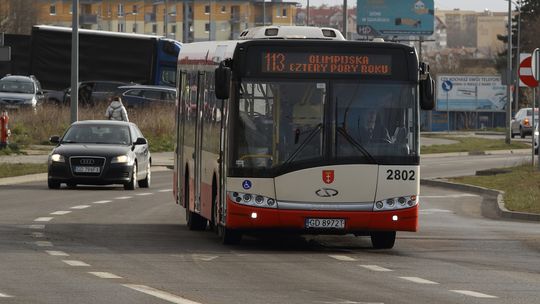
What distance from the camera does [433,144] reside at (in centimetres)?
6656

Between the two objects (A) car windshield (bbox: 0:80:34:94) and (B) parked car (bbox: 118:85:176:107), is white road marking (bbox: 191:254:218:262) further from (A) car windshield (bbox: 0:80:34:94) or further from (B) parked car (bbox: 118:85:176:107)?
(A) car windshield (bbox: 0:80:34:94)

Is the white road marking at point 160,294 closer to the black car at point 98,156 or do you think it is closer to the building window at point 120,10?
the black car at point 98,156

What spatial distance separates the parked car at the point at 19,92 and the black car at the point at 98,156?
26.1 metres

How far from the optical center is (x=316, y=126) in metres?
19.8

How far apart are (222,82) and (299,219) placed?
1.77 meters

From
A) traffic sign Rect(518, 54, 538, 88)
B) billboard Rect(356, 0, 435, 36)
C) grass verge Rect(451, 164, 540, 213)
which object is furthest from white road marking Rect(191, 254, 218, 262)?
billboard Rect(356, 0, 435, 36)

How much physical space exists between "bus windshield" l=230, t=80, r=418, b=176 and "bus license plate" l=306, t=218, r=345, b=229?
0.66 metres

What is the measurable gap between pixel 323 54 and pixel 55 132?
33.0m

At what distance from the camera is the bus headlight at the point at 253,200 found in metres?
19.5

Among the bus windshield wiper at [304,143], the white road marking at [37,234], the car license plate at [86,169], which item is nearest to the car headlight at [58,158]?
the car license plate at [86,169]

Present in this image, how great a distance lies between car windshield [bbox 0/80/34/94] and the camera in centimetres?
6275


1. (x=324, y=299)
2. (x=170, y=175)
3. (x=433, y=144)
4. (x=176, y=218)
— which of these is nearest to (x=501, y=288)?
(x=324, y=299)

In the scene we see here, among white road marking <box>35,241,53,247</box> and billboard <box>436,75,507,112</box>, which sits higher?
white road marking <box>35,241,53,247</box>

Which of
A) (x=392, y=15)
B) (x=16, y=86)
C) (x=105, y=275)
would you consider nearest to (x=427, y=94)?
(x=105, y=275)
